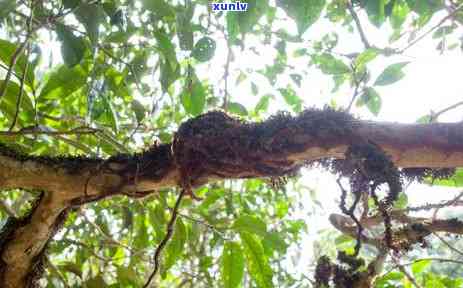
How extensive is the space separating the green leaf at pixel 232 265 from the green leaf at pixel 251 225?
86 millimetres

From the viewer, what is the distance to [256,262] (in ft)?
5.26

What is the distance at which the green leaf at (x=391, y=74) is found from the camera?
147 cm


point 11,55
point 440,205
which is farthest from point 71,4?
point 440,205

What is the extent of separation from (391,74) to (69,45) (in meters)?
1.03

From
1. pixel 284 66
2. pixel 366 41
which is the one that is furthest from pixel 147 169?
pixel 284 66

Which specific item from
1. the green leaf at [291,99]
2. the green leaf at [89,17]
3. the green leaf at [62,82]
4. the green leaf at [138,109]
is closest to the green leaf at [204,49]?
the green leaf at [138,109]

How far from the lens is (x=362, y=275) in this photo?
164cm

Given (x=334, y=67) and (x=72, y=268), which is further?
(x=72, y=268)

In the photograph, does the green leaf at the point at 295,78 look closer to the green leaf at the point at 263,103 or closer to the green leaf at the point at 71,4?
the green leaf at the point at 263,103

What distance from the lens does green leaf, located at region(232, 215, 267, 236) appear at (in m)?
1.56

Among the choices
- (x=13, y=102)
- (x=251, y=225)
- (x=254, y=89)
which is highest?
(x=254, y=89)

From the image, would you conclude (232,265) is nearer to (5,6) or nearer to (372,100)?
(372,100)

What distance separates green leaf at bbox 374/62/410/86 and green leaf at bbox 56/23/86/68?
97 centimetres

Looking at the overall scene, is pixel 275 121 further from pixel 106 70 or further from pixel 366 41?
pixel 106 70
